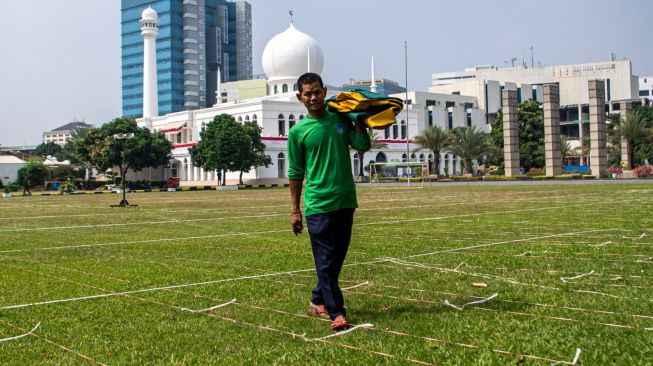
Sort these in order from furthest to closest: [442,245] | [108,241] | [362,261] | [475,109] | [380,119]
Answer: [475,109]
[108,241]
[442,245]
[362,261]
[380,119]

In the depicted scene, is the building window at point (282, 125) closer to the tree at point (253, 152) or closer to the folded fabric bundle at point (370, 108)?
the tree at point (253, 152)

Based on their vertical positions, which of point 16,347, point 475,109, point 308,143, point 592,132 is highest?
point 475,109

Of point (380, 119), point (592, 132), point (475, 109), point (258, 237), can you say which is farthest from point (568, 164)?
point (380, 119)

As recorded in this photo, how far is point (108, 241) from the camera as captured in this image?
12.5m

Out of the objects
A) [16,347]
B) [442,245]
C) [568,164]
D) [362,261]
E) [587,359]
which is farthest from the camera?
[568,164]

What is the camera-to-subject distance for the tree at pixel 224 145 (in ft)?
211

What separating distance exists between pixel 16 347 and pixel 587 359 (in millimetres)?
3822

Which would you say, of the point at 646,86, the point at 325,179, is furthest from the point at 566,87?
the point at 325,179

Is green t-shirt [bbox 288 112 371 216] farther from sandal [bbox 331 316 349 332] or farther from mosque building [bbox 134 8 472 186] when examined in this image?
mosque building [bbox 134 8 472 186]

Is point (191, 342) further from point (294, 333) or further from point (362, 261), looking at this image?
point (362, 261)

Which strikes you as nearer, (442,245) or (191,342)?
(191,342)

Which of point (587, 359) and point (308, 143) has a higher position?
point (308, 143)

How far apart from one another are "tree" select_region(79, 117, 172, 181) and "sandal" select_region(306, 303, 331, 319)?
6592 centimetres

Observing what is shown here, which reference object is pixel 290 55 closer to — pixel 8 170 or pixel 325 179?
pixel 8 170
